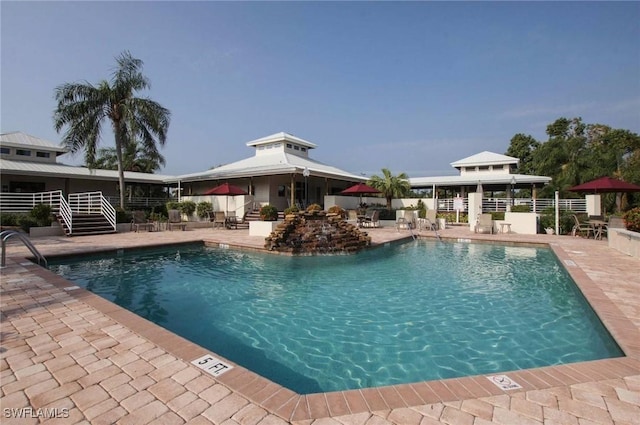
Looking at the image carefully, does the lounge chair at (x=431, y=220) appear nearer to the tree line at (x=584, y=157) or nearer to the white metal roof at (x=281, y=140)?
the tree line at (x=584, y=157)

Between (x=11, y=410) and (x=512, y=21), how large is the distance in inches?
660

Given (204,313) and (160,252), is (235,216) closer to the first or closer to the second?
(160,252)

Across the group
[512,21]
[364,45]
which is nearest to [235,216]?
[364,45]

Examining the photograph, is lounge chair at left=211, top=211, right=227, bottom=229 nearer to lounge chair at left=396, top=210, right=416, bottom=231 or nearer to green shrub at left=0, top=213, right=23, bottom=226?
green shrub at left=0, top=213, right=23, bottom=226

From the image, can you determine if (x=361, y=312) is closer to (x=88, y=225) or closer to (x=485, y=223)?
(x=485, y=223)

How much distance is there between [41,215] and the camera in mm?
15094

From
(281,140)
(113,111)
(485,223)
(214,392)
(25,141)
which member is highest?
(113,111)

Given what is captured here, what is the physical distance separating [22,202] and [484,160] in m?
34.0

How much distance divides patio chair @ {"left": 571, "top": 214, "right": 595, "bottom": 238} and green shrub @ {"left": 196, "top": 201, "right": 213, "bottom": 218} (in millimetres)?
20281

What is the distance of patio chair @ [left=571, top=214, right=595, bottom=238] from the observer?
14255mm

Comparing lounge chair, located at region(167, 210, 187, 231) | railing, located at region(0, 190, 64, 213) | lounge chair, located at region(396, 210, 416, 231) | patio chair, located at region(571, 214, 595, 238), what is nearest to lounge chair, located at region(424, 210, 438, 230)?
lounge chair, located at region(396, 210, 416, 231)

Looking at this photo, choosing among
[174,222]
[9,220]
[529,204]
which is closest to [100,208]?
[9,220]

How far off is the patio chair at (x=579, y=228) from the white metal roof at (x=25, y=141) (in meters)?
31.6

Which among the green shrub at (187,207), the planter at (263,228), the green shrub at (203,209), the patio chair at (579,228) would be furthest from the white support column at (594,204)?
the green shrub at (187,207)
